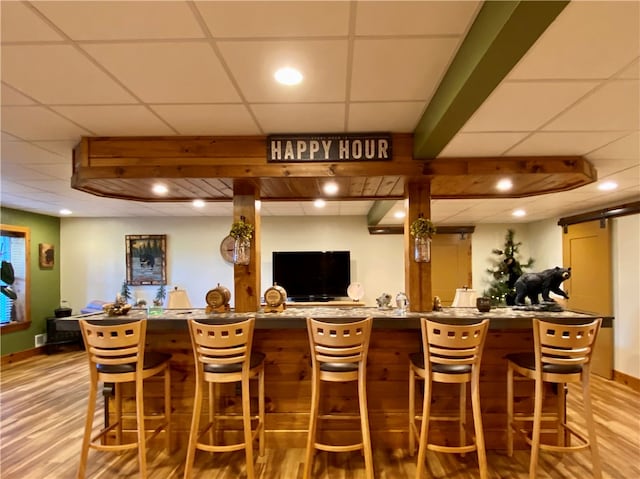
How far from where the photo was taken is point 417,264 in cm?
306

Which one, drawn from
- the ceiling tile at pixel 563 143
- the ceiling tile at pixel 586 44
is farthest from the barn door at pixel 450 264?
the ceiling tile at pixel 586 44

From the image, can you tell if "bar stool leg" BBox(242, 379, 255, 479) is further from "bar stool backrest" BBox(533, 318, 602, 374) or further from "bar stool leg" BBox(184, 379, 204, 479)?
"bar stool backrest" BBox(533, 318, 602, 374)

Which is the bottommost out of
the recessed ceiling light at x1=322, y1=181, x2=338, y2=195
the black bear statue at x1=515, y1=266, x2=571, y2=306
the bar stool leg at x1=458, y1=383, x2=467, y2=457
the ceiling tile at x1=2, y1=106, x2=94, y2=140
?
the bar stool leg at x1=458, y1=383, x2=467, y2=457

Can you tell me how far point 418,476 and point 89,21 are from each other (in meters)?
2.91

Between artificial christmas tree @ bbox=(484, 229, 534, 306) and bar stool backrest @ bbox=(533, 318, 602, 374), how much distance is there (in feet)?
13.2

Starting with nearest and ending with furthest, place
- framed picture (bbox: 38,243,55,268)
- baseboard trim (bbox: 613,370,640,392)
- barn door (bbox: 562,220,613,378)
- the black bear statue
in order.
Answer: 1. the black bear statue
2. baseboard trim (bbox: 613,370,640,392)
3. barn door (bbox: 562,220,613,378)
4. framed picture (bbox: 38,243,55,268)

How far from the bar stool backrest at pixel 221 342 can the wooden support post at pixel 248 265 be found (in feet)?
2.17

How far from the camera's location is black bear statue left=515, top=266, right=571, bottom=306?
9.84 ft

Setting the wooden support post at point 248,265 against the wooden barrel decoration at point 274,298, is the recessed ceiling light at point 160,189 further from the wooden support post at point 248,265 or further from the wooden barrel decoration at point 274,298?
the wooden barrel decoration at point 274,298

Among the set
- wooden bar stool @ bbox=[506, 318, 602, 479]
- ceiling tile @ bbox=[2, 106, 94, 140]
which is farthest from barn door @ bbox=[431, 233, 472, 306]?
ceiling tile @ bbox=[2, 106, 94, 140]

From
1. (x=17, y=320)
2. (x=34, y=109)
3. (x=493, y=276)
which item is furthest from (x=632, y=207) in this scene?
(x=17, y=320)

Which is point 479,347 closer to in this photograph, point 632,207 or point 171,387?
point 171,387

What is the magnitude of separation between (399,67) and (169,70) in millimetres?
1108

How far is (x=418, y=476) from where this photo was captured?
7.64 feet
